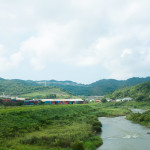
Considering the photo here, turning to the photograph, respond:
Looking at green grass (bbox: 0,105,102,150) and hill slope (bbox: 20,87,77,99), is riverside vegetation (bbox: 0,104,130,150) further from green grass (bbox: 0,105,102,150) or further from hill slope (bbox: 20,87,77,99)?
hill slope (bbox: 20,87,77,99)

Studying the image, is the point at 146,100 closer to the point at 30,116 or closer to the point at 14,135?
the point at 30,116

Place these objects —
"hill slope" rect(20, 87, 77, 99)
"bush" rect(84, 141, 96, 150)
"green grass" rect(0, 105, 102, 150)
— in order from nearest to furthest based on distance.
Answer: "bush" rect(84, 141, 96, 150) < "green grass" rect(0, 105, 102, 150) < "hill slope" rect(20, 87, 77, 99)

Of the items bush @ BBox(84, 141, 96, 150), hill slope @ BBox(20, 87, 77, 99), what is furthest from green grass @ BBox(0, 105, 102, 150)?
hill slope @ BBox(20, 87, 77, 99)

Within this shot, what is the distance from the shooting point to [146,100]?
330 feet

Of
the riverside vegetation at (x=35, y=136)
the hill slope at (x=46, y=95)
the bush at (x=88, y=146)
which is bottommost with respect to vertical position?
the bush at (x=88, y=146)

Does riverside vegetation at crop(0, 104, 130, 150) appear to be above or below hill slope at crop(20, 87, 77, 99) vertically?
below

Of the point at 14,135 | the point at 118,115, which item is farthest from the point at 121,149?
the point at 118,115

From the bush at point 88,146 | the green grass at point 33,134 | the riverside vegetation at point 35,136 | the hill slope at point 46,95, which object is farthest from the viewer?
the hill slope at point 46,95

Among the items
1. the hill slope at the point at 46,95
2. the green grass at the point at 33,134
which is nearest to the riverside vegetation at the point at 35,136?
the green grass at the point at 33,134

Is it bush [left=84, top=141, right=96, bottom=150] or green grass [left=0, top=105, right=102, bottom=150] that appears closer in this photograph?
bush [left=84, top=141, right=96, bottom=150]

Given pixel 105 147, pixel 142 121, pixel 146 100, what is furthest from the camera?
pixel 146 100

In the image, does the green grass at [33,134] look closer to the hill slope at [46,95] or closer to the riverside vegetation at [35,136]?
the riverside vegetation at [35,136]

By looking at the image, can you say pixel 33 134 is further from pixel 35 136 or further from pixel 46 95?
pixel 46 95

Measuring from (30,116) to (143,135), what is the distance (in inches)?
978
